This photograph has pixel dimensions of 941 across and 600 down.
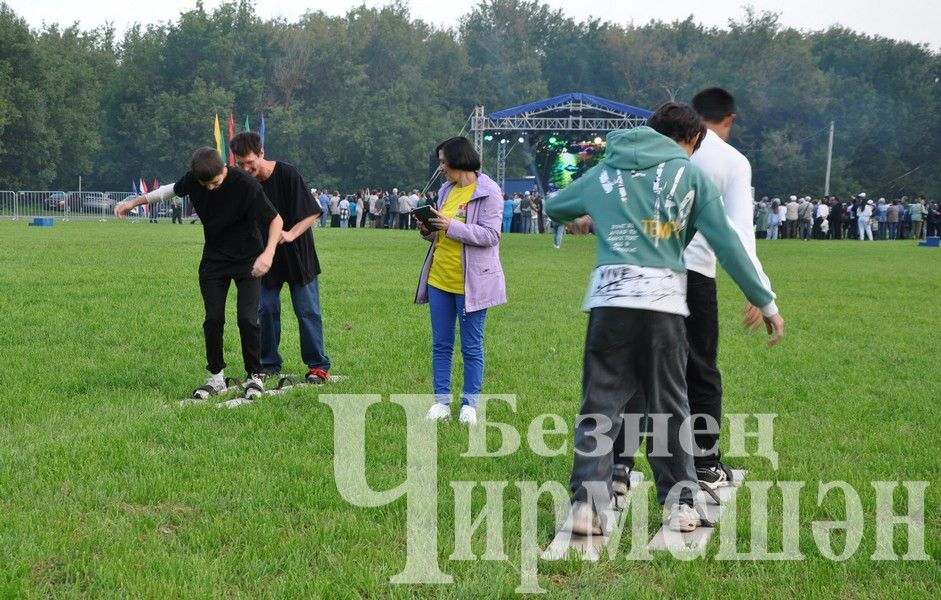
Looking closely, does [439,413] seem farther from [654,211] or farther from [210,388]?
[654,211]

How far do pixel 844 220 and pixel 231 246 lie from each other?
37728mm

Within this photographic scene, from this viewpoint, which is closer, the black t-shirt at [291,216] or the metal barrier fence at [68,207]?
the black t-shirt at [291,216]

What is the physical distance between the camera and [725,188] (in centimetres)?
450

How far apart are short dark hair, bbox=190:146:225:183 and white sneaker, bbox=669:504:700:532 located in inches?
146

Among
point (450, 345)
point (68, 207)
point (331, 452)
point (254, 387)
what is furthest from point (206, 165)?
point (68, 207)

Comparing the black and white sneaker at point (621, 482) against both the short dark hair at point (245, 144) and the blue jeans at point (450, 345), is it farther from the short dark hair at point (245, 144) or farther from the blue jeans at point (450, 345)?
the short dark hair at point (245, 144)

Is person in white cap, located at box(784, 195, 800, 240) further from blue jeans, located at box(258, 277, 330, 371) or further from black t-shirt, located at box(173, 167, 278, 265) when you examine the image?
black t-shirt, located at box(173, 167, 278, 265)

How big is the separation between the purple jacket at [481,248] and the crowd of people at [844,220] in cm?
3463

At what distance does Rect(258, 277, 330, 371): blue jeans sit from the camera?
7426 mm

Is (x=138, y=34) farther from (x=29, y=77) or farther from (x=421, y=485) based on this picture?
(x=421, y=485)

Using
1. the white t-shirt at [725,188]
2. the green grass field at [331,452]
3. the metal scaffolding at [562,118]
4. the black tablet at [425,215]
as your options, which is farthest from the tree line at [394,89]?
the white t-shirt at [725,188]

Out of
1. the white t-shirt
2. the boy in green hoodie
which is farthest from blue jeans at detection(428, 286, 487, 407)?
the boy in green hoodie

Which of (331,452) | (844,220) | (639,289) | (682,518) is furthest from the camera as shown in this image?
(844,220)

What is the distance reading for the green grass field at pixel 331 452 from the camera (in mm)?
Answer: 3600
